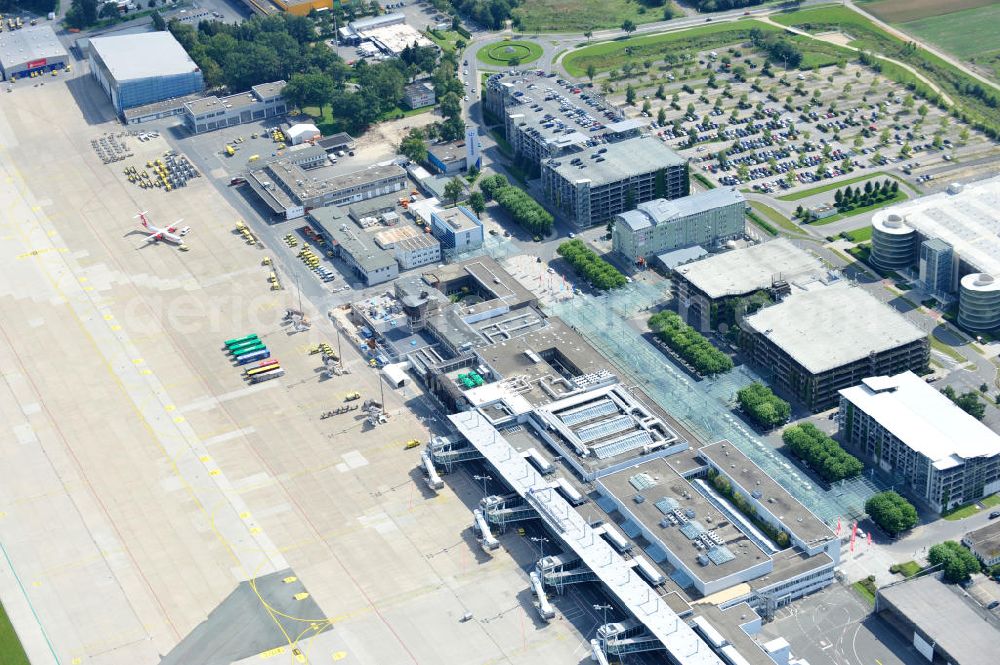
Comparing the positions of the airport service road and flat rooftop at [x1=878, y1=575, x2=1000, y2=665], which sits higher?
flat rooftop at [x1=878, y1=575, x2=1000, y2=665]

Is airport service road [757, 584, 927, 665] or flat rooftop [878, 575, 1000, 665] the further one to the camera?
airport service road [757, 584, 927, 665]

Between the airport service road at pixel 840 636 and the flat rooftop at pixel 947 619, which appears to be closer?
the flat rooftop at pixel 947 619

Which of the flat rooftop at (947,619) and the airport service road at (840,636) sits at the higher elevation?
the flat rooftop at (947,619)

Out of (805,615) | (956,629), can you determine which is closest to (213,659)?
(805,615)

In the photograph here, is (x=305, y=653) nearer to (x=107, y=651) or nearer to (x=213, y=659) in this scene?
(x=213, y=659)

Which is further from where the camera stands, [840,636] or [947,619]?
[840,636]

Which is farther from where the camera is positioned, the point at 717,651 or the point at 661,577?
the point at 661,577

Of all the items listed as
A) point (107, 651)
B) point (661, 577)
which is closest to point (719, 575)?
point (661, 577)
